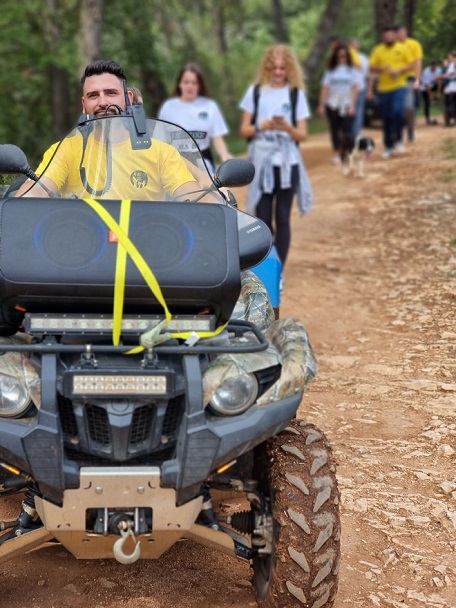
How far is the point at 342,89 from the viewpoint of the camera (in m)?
18.2

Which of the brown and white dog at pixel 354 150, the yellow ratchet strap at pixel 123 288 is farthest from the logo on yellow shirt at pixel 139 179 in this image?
the brown and white dog at pixel 354 150

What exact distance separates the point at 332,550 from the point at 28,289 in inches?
60.6

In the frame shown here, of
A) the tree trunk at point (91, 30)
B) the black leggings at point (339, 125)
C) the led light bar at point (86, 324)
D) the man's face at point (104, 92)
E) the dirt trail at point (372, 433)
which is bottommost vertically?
the dirt trail at point (372, 433)

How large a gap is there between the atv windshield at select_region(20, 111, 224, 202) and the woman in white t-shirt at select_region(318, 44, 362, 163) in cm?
1371

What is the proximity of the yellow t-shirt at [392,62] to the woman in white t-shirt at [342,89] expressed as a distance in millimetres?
432

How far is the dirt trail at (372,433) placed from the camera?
4531mm

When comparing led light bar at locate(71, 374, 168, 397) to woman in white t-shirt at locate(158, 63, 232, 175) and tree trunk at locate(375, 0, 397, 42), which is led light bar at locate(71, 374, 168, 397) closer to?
woman in white t-shirt at locate(158, 63, 232, 175)

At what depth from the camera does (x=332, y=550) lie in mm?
4008

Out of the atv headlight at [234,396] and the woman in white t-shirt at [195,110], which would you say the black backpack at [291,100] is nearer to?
the woman in white t-shirt at [195,110]

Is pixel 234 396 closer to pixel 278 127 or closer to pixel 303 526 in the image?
pixel 303 526

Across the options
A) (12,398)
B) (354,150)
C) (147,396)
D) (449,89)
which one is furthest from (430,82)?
(12,398)

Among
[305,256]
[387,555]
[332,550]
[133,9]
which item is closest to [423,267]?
[305,256]

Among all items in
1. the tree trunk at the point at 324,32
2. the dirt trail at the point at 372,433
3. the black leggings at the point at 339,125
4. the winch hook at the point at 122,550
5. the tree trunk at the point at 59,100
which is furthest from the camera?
the tree trunk at the point at 324,32

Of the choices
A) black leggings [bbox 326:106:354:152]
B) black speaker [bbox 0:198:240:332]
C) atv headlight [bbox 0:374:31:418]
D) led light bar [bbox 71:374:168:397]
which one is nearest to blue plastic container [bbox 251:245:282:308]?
black speaker [bbox 0:198:240:332]
